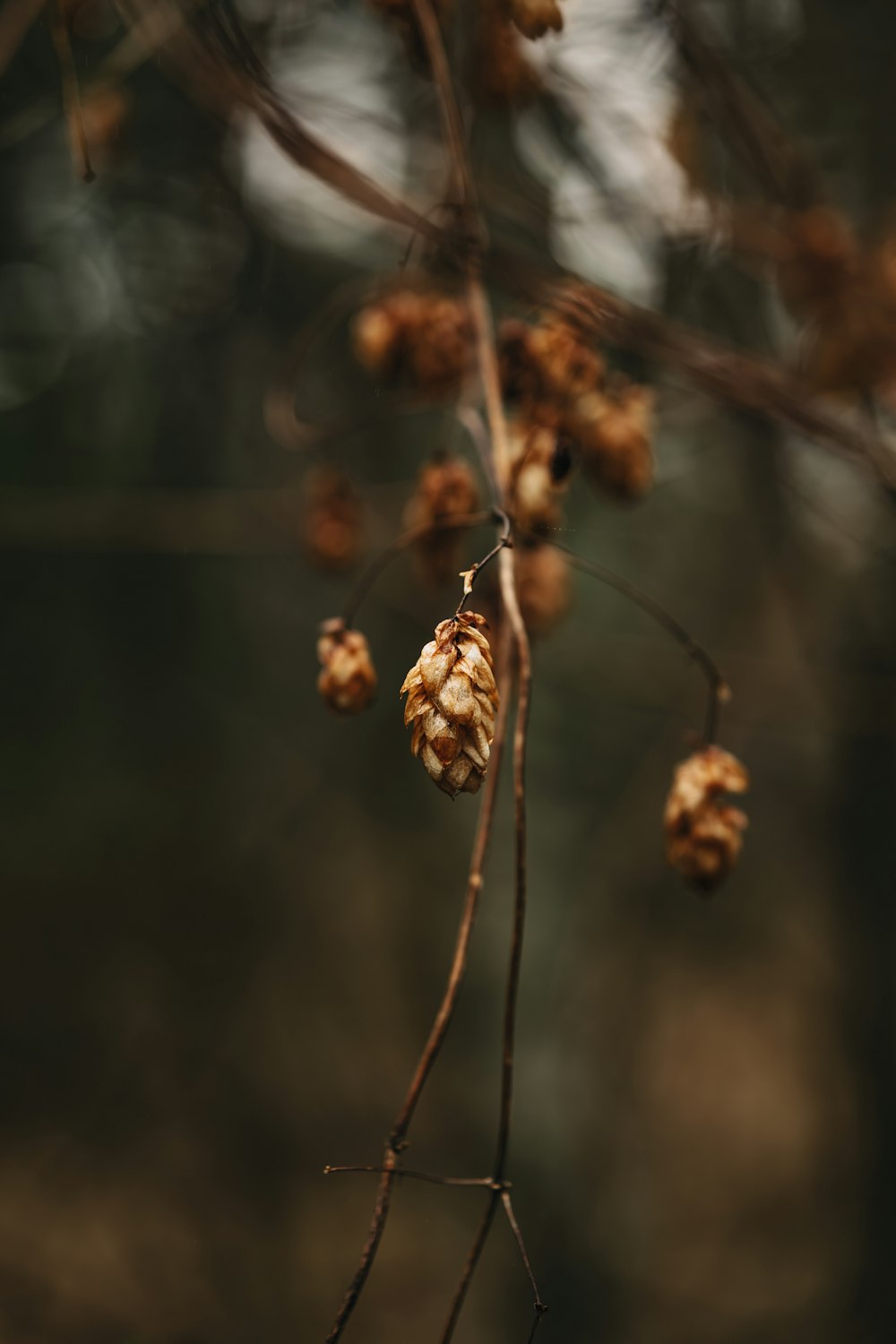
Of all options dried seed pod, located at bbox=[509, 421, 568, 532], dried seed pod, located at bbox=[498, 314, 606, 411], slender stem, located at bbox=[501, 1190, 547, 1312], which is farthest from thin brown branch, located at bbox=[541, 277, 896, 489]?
slender stem, located at bbox=[501, 1190, 547, 1312]

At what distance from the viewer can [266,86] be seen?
0.94 m

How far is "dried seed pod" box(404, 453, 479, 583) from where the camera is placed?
1.01 metres

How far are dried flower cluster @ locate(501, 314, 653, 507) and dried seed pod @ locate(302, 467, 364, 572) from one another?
364 mm

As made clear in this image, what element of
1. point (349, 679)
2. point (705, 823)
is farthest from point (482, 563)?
point (705, 823)

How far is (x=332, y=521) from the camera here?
1302mm

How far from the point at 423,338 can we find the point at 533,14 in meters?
0.34

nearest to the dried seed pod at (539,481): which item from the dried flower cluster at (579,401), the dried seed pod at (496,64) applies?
the dried flower cluster at (579,401)

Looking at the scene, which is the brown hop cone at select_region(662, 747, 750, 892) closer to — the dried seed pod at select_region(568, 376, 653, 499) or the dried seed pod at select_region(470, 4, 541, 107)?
the dried seed pod at select_region(568, 376, 653, 499)

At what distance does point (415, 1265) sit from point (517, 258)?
128 inches

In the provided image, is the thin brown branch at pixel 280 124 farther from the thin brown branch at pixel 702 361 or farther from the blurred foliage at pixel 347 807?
the blurred foliage at pixel 347 807

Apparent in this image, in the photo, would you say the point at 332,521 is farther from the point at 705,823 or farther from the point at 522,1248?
the point at 522,1248

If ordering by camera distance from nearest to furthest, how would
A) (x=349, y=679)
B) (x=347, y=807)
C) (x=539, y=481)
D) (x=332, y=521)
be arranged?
(x=349, y=679) < (x=539, y=481) < (x=332, y=521) < (x=347, y=807)

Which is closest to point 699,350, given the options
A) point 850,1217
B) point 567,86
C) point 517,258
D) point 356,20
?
point 517,258

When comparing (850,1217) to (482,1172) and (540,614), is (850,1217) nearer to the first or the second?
Answer: (482,1172)
